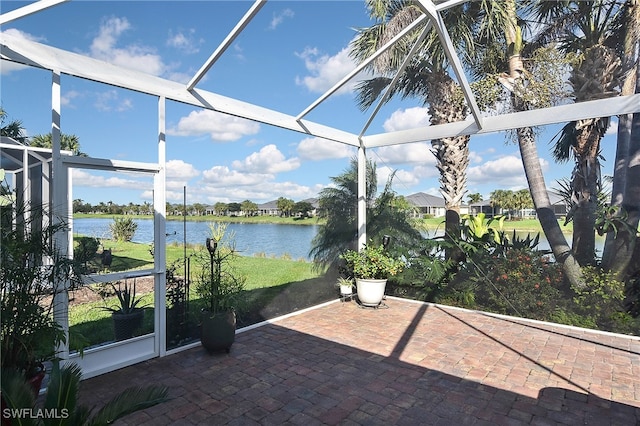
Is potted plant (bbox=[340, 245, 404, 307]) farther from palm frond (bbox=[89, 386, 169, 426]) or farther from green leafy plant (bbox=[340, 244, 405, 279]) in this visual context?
palm frond (bbox=[89, 386, 169, 426])

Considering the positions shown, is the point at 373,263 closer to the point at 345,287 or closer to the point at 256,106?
the point at 345,287

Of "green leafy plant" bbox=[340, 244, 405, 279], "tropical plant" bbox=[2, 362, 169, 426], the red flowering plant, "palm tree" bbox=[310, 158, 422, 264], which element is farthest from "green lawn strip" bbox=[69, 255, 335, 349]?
the red flowering plant

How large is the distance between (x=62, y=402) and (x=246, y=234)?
327 centimetres

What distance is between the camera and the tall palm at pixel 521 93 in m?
5.56

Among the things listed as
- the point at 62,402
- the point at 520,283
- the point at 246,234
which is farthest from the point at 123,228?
the point at 520,283

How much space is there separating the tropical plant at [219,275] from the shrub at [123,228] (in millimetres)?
801

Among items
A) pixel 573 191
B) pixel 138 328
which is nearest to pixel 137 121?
pixel 138 328

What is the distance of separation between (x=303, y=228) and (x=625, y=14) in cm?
632

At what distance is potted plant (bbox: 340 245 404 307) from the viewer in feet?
19.5

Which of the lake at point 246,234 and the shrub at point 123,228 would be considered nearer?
the lake at point 246,234

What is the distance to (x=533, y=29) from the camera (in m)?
6.81

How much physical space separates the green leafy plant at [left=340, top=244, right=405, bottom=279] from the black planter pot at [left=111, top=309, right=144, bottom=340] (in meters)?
3.52

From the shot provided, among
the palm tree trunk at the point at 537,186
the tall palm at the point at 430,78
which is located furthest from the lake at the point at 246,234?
the palm tree trunk at the point at 537,186

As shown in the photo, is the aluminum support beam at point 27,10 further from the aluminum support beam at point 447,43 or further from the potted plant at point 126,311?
the aluminum support beam at point 447,43
